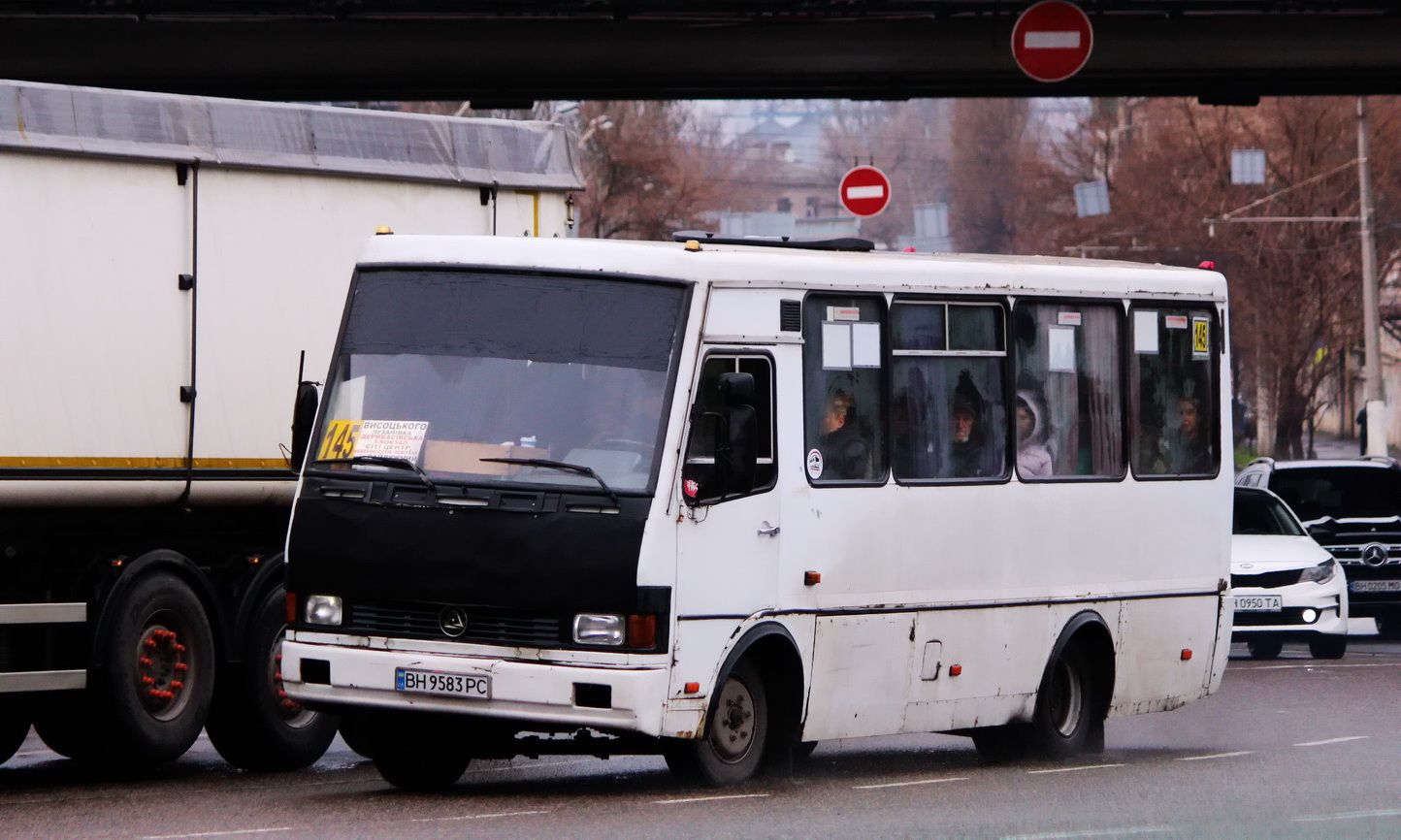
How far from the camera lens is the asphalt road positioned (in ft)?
32.4

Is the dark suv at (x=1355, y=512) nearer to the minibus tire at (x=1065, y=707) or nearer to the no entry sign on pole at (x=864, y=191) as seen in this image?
the no entry sign on pole at (x=864, y=191)

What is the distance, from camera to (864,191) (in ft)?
105

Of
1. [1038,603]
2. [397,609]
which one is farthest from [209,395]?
[1038,603]

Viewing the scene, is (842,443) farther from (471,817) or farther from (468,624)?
(471,817)

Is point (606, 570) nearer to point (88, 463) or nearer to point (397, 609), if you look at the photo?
point (397, 609)

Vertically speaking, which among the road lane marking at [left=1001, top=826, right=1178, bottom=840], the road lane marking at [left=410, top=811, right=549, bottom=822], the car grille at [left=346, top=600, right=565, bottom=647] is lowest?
the road lane marking at [left=1001, top=826, right=1178, bottom=840]

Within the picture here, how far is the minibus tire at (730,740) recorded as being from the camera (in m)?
10.8

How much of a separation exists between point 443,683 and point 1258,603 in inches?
491

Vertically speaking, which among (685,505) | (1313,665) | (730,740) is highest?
(685,505)

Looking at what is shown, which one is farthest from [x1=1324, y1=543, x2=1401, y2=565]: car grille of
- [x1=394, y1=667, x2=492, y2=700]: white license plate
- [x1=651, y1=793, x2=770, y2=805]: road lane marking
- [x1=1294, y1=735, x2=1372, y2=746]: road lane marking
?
[x1=394, y1=667, x2=492, y2=700]: white license plate

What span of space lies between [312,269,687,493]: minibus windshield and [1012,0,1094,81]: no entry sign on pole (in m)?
12.0

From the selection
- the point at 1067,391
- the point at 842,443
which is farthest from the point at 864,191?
the point at 842,443

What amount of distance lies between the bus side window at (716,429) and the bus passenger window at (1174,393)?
3405 mm

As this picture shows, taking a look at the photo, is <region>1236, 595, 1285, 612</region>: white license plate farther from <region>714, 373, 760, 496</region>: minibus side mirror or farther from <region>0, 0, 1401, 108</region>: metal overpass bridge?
<region>714, 373, 760, 496</region>: minibus side mirror
